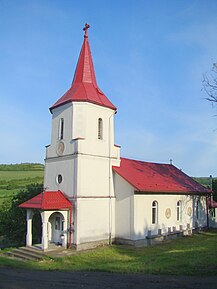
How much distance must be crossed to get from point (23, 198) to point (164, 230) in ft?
38.5

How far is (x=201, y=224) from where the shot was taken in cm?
2955

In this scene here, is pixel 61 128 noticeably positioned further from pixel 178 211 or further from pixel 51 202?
pixel 178 211

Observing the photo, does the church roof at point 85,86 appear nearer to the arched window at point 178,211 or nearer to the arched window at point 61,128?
the arched window at point 61,128

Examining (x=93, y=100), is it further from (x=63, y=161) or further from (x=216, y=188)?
(x=216, y=188)

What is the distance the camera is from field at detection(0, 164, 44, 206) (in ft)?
145

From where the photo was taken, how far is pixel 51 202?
19.4m

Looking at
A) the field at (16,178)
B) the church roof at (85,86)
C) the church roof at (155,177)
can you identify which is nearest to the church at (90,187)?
the church roof at (85,86)

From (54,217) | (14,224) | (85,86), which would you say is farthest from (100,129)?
(14,224)

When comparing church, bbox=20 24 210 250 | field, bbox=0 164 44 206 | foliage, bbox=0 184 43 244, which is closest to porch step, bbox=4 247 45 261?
church, bbox=20 24 210 250

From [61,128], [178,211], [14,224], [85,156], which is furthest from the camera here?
[178,211]

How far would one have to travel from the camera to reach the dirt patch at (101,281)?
1023 centimetres

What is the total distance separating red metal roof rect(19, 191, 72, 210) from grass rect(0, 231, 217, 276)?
310 centimetres

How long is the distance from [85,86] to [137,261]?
42.5ft

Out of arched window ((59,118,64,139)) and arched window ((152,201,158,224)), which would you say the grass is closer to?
arched window ((152,201,158,224))
